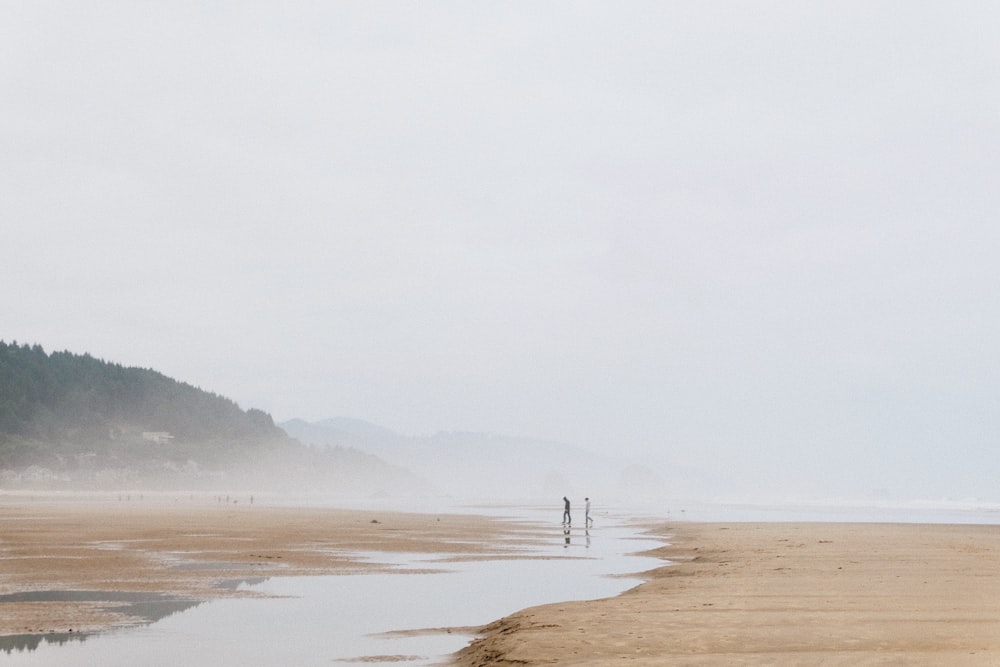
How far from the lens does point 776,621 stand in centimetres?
1653

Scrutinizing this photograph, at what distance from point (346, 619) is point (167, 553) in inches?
756

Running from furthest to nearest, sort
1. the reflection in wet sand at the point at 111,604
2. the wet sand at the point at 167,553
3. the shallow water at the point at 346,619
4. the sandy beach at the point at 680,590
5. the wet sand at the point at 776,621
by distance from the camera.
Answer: the wet sand at the point at 167,553 → the reflection in wet sand at the point at 111,604 → the shallow water at the point at 346,619 → the sandy beach at the point at 680,590 → the wet sand at the point at 776,621

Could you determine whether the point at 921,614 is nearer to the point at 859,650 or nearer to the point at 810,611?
the point at 810,611

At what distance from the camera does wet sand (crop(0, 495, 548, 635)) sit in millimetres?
21688

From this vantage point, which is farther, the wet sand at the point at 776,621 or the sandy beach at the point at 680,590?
the sandy beach at the point at 680,590

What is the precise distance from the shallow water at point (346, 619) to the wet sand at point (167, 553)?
157 centimetres

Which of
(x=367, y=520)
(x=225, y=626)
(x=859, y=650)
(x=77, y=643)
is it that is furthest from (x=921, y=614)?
(x=367, y=520)

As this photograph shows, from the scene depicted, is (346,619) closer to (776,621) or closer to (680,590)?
(680,590)

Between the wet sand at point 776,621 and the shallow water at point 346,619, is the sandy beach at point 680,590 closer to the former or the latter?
the wet sand at point 776,621

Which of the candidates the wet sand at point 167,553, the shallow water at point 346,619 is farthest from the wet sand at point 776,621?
the wet sand at point 167,553

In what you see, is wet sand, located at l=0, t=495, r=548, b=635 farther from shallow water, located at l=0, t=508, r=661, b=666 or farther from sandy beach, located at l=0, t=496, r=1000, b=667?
shallow water, located at l=0, t=508, r=661, b=666

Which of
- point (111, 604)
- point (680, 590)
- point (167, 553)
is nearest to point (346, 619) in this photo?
point (111, 604)

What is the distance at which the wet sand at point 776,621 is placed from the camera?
45.2 ft

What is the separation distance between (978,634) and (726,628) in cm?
401
